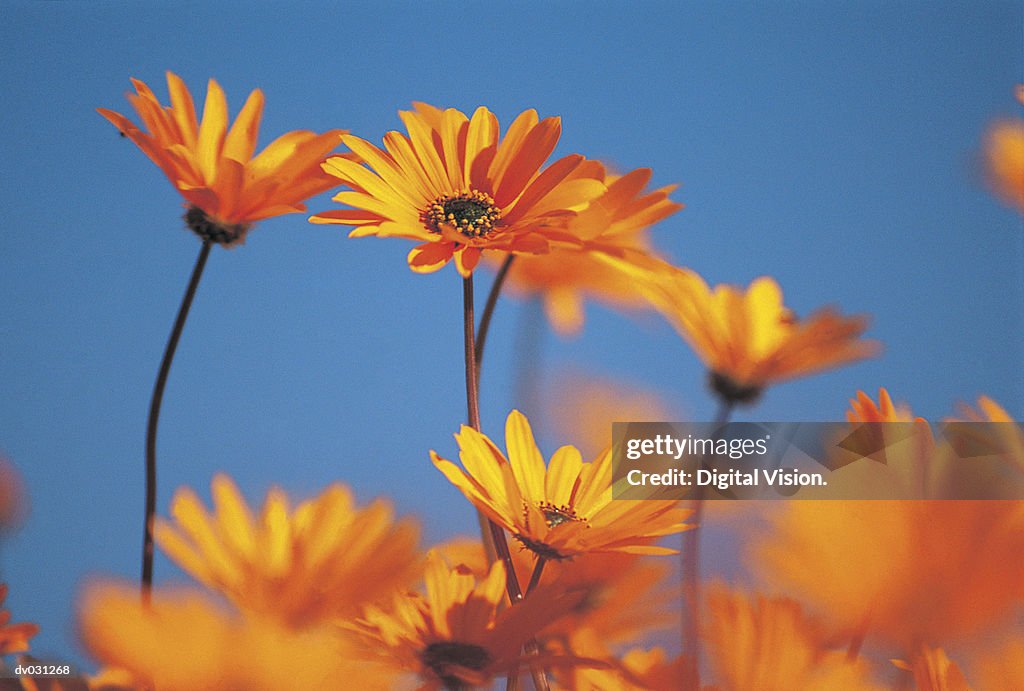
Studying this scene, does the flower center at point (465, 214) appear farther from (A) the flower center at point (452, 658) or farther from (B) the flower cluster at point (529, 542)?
(A) the flower center at point (452, 658)

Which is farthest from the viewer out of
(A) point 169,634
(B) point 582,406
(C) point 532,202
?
(B) point 582,406

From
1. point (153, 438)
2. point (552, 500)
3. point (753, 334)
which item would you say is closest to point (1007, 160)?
point (753, 334)

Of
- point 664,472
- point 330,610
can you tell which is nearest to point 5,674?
point 330,610

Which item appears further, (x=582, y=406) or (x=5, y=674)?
(x=582, y=406)

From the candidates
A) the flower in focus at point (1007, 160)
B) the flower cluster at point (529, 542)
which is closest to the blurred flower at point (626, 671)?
the flower cluster at point (529, 542)

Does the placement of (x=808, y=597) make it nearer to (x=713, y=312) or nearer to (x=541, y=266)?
(x=713, y=312)

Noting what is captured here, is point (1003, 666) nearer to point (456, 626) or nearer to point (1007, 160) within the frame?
point (456, 626)
